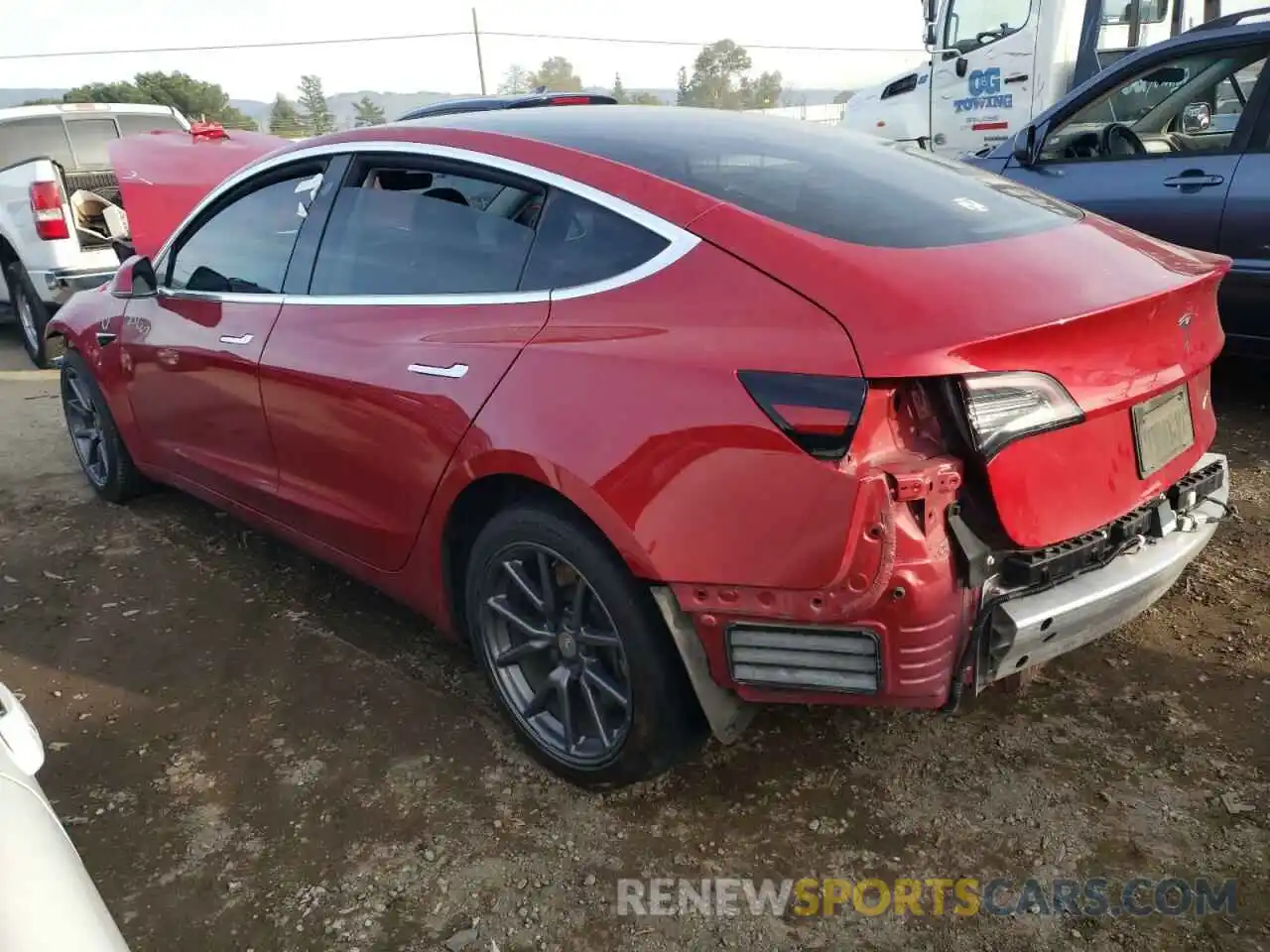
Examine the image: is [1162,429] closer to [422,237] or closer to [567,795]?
[567,795]

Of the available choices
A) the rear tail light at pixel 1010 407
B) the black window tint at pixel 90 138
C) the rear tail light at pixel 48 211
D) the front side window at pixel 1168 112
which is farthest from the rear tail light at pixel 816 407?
the black window tint at pixel 90 138

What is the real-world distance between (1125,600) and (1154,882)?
1.95 ft

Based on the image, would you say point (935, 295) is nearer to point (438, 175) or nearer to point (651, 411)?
point (651, 411)

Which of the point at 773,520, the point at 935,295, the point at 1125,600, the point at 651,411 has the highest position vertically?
the point at 935,295

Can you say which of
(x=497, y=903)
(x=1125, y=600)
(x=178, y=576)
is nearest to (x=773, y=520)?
(x=1125, y=600)

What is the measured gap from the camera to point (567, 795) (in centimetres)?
254

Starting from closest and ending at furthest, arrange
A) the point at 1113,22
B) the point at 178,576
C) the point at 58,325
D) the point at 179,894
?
1. the point at 179,894
2. the point at 178,576
3. the point at 58,325
4. the point at 1113,22

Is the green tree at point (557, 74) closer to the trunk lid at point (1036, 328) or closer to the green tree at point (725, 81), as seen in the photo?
the green tree at point (725, 81)

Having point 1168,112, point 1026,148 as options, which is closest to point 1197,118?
point 1168,112

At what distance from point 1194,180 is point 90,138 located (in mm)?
Result: 8457

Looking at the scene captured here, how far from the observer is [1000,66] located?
9656 millimetres

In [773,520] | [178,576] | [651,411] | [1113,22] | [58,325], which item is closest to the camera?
[773,520]

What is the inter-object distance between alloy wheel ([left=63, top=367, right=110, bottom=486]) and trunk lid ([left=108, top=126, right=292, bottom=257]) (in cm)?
220

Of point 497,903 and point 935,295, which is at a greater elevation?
point 935,295
